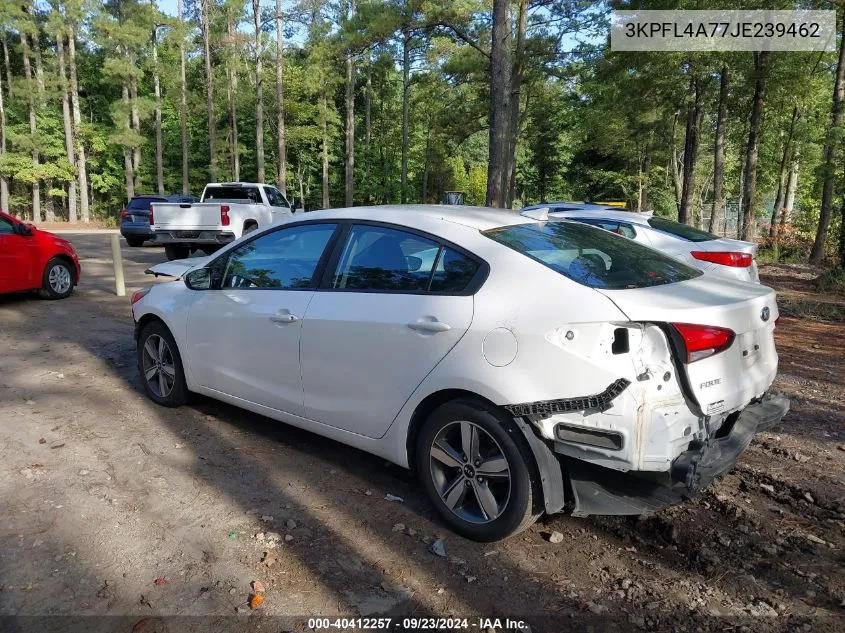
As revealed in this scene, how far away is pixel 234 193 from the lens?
58.0 feet

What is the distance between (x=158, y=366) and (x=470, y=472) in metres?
3.09

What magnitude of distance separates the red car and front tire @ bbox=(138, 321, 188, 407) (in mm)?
5200

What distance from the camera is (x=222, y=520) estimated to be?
3301 mm

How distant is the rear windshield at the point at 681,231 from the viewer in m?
7.74

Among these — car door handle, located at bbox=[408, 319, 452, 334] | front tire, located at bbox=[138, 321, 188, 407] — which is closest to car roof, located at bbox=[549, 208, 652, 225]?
front tire, located at bbox=[138, 321, 188, 407]

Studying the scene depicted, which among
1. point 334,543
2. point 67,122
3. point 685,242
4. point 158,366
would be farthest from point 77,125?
point 334,543

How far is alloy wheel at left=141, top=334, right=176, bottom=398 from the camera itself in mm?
4895

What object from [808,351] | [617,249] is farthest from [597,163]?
[617,249]

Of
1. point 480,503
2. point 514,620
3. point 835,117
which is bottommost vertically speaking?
point 514,620

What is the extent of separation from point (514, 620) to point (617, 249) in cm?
209

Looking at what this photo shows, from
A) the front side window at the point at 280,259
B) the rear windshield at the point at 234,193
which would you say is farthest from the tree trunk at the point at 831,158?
the rear windshield at the point at 234,193

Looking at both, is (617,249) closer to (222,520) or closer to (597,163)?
(222,520)

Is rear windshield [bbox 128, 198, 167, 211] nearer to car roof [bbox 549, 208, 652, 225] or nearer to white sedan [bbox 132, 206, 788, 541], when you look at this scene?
car roof [bbox 549, 208, 652, 225]

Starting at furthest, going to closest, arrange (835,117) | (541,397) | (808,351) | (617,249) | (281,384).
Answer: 1. (835,117)
2. (808,351)
3. (281,384)
4. (617,249)
5. (541,397)
